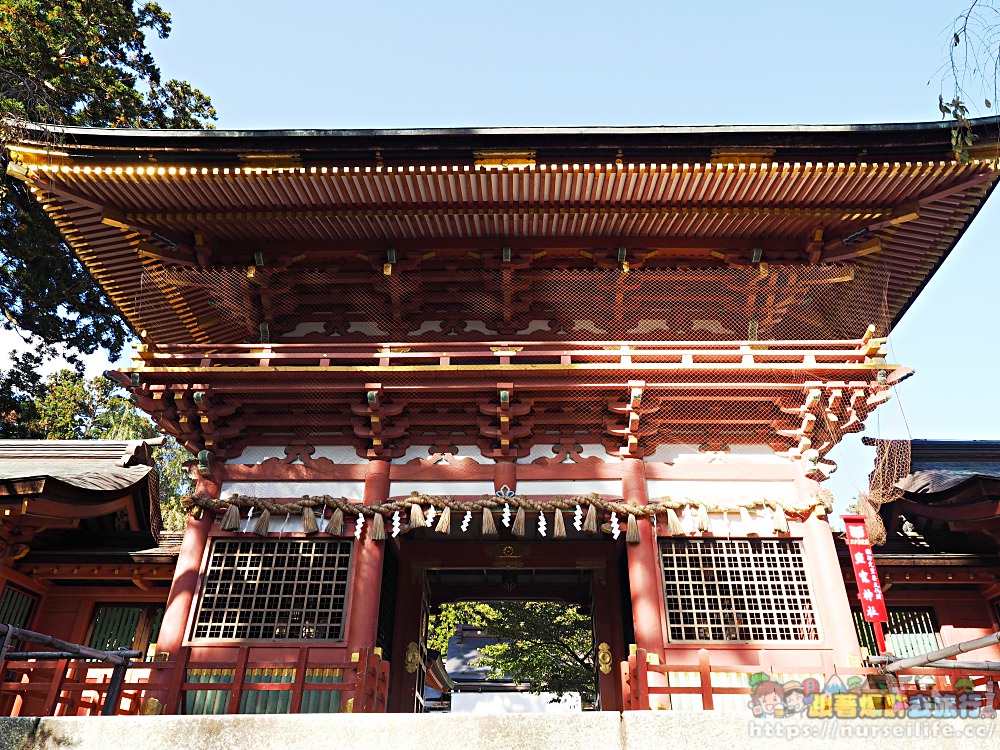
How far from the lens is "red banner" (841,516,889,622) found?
945 centimetres

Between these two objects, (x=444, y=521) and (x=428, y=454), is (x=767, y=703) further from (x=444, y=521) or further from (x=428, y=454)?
(x=428, y=454)

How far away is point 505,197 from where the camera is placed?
9.84 meters

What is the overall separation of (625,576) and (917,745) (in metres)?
6.47

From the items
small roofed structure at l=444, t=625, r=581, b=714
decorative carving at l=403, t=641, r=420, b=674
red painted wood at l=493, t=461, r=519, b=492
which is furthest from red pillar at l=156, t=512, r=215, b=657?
small roofed structure at l=444, t=625, r=581, b=714

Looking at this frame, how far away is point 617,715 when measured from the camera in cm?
484

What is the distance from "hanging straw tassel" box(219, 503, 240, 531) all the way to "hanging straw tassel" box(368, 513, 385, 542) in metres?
1.91

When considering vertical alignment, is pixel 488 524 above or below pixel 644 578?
above

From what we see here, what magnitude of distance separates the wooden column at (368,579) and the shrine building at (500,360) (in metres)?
0.03

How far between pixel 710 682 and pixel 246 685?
213 inches

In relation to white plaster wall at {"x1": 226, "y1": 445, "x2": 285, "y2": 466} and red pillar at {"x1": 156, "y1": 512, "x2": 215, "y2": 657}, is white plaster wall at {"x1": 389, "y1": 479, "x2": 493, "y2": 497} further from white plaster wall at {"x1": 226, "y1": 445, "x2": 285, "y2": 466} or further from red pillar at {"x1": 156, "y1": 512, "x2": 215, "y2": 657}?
red pillar at {"x1": 156, "y1": 512, "x2": 215, "y2": 657}

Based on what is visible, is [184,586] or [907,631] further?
[907,631]

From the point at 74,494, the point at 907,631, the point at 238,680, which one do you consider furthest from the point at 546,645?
the point at 74,494

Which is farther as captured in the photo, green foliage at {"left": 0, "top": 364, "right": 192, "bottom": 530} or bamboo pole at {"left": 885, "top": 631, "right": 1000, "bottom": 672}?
green foliage at {"left": 0, "top": 364, "right": 192, "bottom": 530}

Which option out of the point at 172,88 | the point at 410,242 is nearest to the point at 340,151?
the point at 410,242
